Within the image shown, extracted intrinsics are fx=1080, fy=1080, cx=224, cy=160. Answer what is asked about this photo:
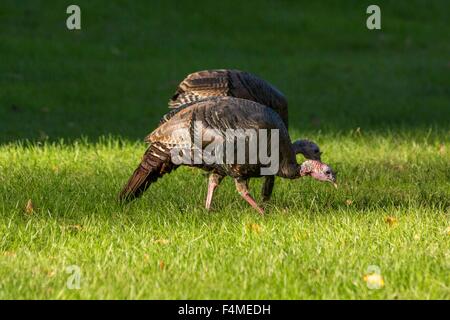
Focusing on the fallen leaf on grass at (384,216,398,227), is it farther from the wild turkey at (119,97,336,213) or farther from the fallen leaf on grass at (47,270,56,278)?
the fallen leaf on grass at (47,270,56,278)

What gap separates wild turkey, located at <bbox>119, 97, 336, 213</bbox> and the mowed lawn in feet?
0.88

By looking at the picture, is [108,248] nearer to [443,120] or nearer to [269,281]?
[269,281]

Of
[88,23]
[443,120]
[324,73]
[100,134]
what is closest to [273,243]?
[100,134]

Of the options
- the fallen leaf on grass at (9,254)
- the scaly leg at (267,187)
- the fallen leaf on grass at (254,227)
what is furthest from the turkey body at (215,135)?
the fallen leaf on grass at (9,254)

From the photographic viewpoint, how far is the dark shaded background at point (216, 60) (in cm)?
1409

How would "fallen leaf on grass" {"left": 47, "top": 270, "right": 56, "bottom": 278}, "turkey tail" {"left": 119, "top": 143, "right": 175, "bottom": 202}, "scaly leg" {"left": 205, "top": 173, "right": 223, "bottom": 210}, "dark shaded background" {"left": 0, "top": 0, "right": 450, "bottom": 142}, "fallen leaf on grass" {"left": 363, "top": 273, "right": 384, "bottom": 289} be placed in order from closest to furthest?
"fallen leaf on grass" {"left": 363, "top": 273, "right": 384, "bottom": 289}
"fallen leaf on grass" {"left": 47, "top": 270, "right": 56, "bottom": 278}
"turkey tail" {"left": 119, "top": 143, "right": 175, "bottom": 202}
"scaly leg" {"left": 205, "top": 173, "right": 223, "bottom": 210}
"dark shaded background" {"left": 0, "top": 0, "right": 450, "bottom": 142}

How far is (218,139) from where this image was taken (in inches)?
290

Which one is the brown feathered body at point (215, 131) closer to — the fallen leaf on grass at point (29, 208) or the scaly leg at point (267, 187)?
the scaly leg at point (267, 187)

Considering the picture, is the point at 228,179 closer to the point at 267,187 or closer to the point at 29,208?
the point at 267,187

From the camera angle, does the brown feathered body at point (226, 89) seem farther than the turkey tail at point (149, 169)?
Yes

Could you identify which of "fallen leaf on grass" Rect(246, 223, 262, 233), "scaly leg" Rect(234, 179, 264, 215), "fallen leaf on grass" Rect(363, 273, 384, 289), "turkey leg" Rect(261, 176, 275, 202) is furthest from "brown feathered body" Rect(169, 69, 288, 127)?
"fallen leaf on grass" Rect(363, 273, 384, 289)

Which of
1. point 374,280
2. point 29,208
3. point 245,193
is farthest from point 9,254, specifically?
point 374,280

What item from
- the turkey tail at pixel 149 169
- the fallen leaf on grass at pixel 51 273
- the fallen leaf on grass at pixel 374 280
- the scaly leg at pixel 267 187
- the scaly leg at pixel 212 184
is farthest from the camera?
the scaly leg at pixel 267 187

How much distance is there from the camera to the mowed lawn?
602cm
